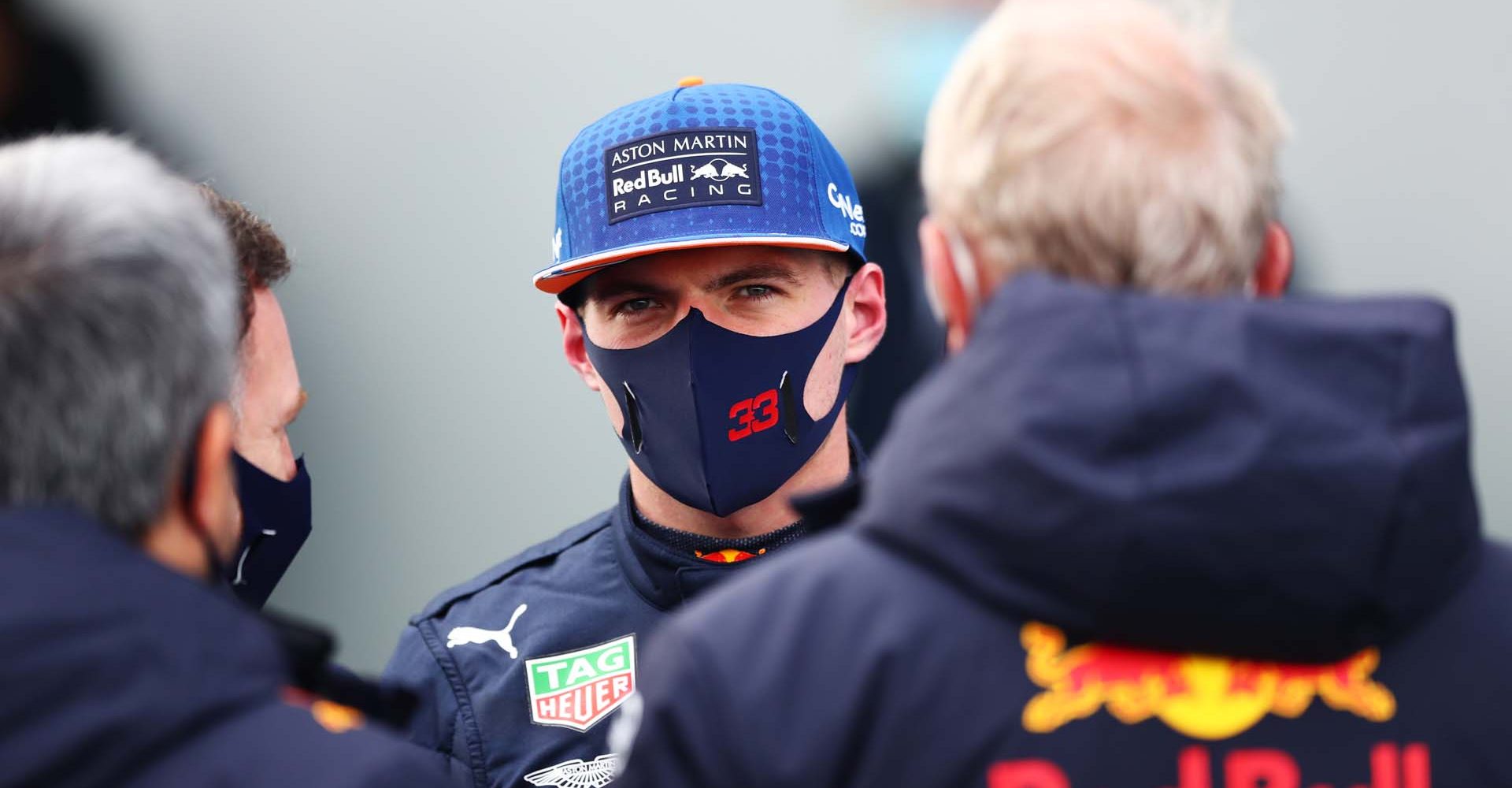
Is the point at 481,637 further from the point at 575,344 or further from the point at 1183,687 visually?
the point at 1183,687

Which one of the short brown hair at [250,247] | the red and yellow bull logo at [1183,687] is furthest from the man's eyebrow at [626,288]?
the red and yellow bull logo at [1183,687]

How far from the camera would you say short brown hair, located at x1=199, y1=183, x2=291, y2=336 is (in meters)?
2.33

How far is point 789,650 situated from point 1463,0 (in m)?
3.46

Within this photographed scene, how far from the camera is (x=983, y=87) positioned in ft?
4.55

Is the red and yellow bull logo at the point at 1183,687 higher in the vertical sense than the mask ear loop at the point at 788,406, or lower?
higher

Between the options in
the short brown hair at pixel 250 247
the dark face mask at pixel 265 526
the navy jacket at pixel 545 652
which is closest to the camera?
the dark face mask at pixel 265 526

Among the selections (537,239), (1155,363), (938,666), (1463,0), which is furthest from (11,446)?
(1463,0)

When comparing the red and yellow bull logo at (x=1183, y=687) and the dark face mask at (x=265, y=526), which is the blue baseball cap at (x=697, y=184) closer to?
the dark face mask at (x=265, y=526)

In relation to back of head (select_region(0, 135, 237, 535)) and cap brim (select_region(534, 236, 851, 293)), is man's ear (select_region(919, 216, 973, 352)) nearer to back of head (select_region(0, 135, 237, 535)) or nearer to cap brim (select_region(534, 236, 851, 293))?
back of head (select_region(0, 135, 237, 535))

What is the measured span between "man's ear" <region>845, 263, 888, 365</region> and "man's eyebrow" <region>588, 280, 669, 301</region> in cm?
34

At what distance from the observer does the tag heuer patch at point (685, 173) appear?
2.61 m

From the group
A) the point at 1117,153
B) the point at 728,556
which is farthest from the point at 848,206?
the point at 1117,153

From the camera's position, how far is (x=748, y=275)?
103 inches

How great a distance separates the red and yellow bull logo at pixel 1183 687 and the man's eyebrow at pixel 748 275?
1388 millimetres
